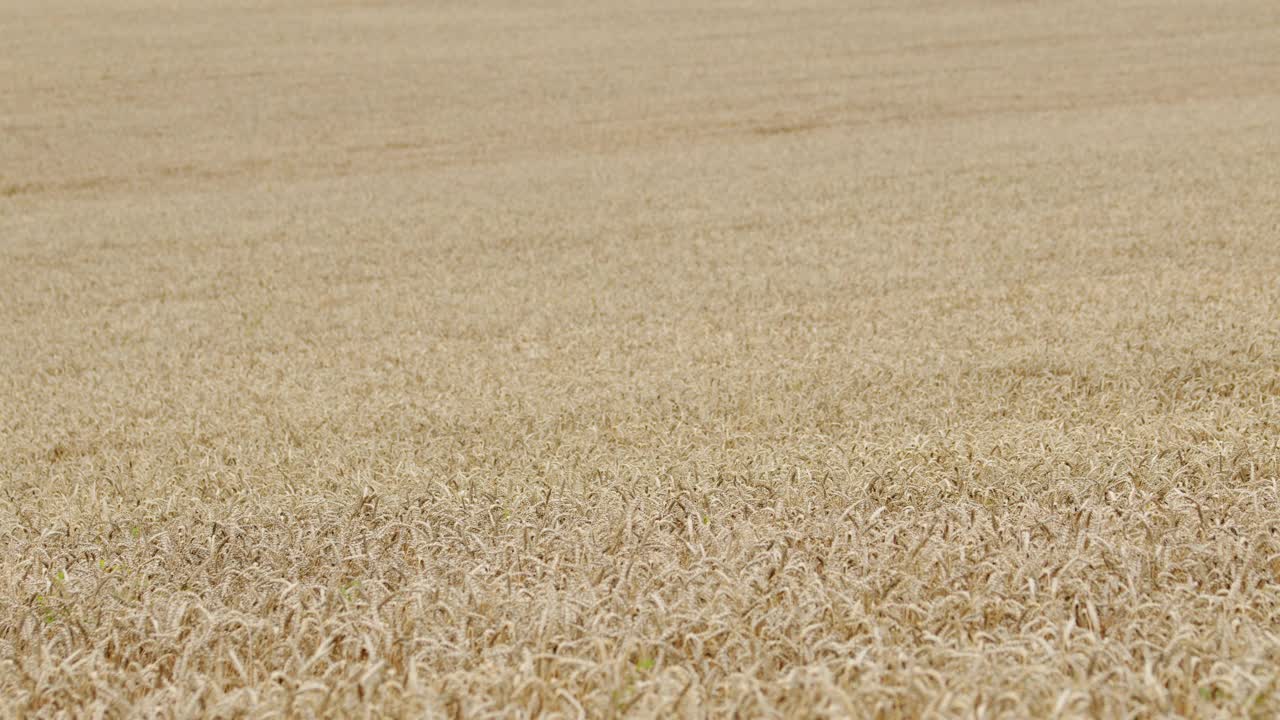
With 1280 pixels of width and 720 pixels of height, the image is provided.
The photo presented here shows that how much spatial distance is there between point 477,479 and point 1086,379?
300 centimetres

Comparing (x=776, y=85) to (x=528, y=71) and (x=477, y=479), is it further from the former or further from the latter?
(x=477, y=479)

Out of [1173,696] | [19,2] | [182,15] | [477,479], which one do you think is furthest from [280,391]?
[19,2]

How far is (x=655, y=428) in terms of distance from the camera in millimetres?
4512

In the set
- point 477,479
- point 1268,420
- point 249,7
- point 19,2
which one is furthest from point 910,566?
point 19,2

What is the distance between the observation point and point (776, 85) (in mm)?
19734

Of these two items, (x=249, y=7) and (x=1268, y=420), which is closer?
(x=1268, y=420)

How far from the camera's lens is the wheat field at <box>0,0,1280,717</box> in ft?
7.27

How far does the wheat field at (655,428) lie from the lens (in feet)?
7.27

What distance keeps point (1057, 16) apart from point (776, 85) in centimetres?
1074

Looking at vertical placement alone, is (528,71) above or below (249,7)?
below

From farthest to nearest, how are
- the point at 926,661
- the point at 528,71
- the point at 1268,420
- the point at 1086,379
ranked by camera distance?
the point at 528,71
the point at 1086,379
the point at 1268,420
the point at 926,661

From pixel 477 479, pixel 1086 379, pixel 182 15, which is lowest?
pixel 1086 379

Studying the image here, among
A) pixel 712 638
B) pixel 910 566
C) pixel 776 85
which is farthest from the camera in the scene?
pixel 776 85

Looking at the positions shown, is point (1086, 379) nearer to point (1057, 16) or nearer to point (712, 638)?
point (712, 638)
